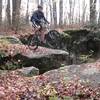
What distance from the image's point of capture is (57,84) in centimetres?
1084

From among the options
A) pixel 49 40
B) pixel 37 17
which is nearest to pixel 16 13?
pixel 49 40

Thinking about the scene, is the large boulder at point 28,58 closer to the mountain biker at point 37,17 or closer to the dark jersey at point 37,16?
the mountain biker at point 37,17

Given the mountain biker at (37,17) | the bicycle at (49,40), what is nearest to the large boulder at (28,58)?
the bicycle at (49,40)

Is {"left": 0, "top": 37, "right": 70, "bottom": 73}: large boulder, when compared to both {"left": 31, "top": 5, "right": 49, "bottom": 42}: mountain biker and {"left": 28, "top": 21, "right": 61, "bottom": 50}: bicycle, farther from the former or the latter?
{"left": 31, "top": 5, "right": 49, "bottom": 42}: mountain biker

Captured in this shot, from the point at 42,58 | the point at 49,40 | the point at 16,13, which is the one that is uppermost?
the point at 16,13

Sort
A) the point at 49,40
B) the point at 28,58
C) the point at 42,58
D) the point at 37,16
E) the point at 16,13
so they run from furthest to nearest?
the point at 16,13
the point at 49,40
the point at 37,16
the point at 42,58
the point at 28,58

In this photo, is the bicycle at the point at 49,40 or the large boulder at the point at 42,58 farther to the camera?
the bicycle at the point at 49,40

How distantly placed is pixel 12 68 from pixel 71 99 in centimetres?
600

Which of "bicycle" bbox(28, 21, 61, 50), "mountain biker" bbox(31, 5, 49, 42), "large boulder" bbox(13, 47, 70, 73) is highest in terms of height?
"mountain biker" bbox(31, 5, 49, 42)

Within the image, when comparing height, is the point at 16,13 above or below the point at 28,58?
above

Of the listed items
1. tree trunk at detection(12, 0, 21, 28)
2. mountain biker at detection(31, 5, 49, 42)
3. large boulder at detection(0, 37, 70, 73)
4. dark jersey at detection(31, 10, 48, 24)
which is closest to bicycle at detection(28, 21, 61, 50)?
large boulder at detection(0, 37, 70, 73)

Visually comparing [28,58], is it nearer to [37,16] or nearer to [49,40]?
[37,16]

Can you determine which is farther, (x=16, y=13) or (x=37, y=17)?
(x=16, y=13)

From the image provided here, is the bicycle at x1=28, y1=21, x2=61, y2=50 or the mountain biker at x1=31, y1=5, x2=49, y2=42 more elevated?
the mountain biker at x1=31, y1=5, x2=49, y2=42
